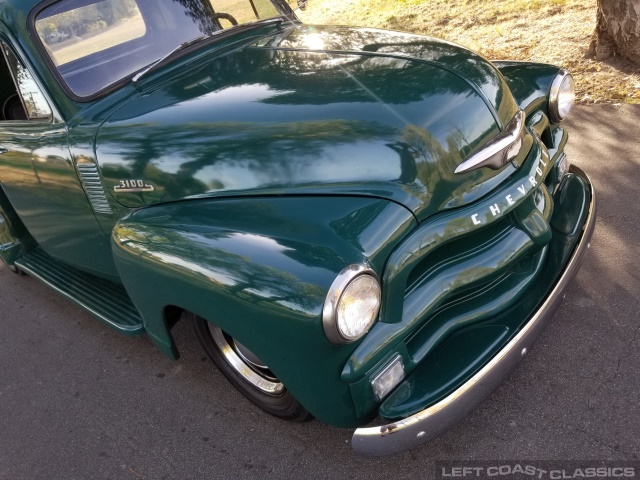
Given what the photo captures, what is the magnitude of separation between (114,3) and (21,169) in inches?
38.9

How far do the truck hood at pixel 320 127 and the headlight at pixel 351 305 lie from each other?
35cm

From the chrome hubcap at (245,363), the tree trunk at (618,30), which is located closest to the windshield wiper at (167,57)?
the chrome hubcap at (245,363)

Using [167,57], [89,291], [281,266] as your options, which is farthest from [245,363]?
[167,57]

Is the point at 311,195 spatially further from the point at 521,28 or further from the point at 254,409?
the point at 521,28

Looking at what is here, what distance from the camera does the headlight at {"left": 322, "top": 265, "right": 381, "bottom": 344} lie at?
1698 millimetres

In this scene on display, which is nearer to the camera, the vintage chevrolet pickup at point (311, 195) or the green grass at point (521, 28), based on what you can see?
Result: the vintage chevrolet pickup at point (311, 195)

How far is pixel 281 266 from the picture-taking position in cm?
182

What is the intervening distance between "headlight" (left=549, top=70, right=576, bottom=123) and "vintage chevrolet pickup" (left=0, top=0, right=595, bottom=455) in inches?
0.5

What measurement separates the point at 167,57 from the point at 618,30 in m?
3.90

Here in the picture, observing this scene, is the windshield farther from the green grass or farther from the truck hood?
the green grass

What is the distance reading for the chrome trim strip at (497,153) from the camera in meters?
2.10

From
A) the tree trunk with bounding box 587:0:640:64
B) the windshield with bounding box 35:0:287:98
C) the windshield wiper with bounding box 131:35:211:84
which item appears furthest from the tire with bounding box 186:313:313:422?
the tree trunk with bounding box 587:0:640:64

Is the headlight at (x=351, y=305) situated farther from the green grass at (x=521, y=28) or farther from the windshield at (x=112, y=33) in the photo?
the green grass at (x=521, y=28)

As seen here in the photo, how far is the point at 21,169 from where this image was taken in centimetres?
296
